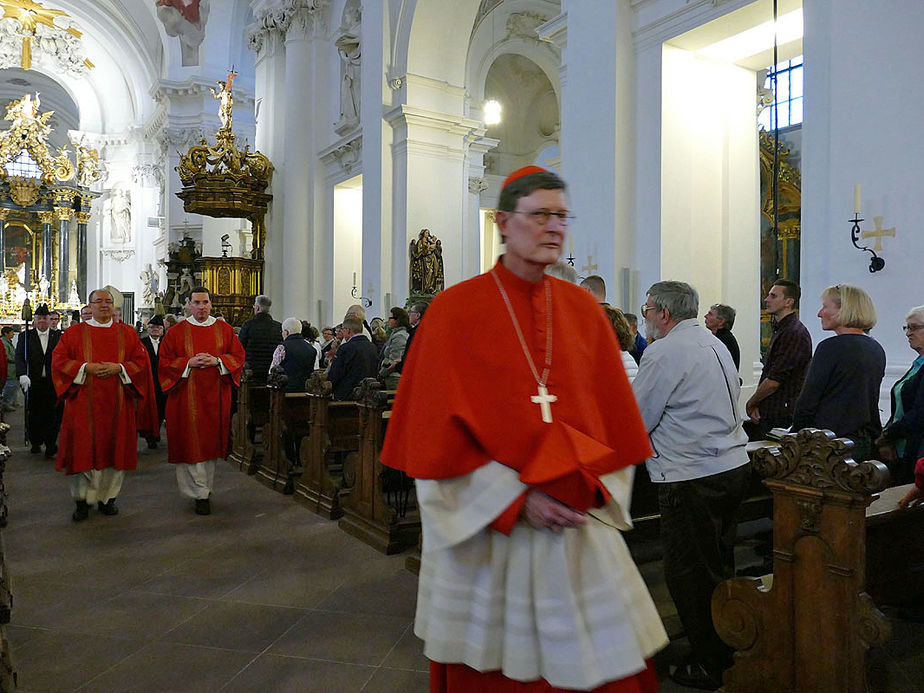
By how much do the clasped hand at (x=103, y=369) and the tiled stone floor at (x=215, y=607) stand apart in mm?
1254

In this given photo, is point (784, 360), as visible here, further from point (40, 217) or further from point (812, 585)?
point (40, 217)

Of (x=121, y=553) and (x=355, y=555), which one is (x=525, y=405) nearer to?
(x=355, y=555)

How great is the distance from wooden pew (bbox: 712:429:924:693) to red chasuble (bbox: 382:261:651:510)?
Answer: 88 cm

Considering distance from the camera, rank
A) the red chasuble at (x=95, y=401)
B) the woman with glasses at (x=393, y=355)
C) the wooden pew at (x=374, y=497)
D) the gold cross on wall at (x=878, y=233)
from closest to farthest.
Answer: the wooden pew at (x=374, y=497) < the gold cross on wall at (x=878, y=233) < the red chasuble at (x=95, y=401) < the woman with glasses at (x=393, y=355)

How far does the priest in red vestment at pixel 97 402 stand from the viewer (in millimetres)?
5910

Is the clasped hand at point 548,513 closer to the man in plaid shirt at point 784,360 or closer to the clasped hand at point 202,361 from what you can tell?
the man in plaid shirt at point 784,360

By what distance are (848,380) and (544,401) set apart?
8.74 feet

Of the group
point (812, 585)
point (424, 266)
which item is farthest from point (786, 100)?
point (812, 585)

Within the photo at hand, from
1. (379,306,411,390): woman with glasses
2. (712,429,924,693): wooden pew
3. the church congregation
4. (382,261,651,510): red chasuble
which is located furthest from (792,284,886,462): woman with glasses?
(379,306,411,390): woman with glasses

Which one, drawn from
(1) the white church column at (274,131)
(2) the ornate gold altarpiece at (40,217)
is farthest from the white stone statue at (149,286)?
(1) the white church column at (274,131)

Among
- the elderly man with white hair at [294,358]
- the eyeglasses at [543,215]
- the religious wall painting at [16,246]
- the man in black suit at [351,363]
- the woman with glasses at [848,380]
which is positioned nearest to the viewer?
the eyeglasses at [543,215]

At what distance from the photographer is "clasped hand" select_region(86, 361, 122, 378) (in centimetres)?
595

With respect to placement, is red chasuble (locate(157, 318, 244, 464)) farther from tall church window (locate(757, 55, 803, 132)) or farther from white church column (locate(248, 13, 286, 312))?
tall church window (locate(757, 55, 803, 132))

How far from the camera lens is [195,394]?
635 cm
